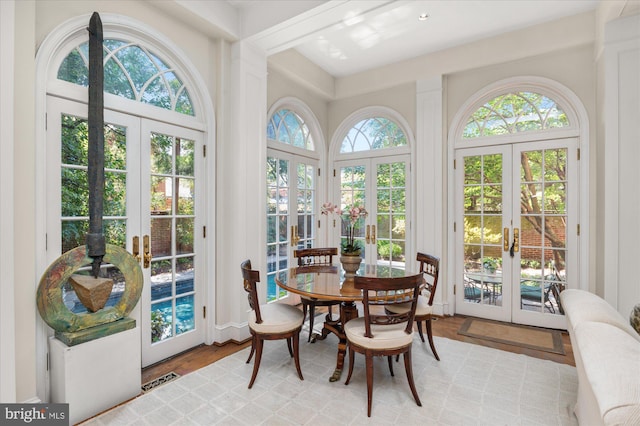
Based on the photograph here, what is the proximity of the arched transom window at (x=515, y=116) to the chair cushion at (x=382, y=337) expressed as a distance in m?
2.78

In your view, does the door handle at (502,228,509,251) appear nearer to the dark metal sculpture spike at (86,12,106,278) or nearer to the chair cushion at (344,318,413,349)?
the chair cushion at (344,318,413,349)

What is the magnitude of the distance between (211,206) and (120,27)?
158cm

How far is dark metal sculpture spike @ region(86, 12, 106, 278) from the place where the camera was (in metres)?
2.08

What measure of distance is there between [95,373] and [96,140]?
59.9 inches

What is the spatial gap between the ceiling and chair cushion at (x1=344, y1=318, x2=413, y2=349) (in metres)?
2.58

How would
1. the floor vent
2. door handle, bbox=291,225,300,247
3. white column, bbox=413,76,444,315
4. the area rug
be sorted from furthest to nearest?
door handle, bbox=291,225,300,247 < white column, bbox=413,76,444,315 < the area rug < the floor vent

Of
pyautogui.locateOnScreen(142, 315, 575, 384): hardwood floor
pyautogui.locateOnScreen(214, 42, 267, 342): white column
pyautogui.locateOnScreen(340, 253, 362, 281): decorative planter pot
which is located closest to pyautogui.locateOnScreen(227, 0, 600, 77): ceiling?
pyautogui.locateOnScreen(214, 42, 267, 342): white column

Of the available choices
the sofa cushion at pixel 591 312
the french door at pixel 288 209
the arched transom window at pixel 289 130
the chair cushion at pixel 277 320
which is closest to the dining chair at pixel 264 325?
the chair cushion at pixel 277 320

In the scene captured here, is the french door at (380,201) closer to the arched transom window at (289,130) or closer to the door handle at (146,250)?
the arched transom window at (289,130)

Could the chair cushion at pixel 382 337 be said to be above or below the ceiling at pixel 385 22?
below

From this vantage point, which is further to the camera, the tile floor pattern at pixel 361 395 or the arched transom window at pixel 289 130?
the arched transom window at pixel 289 130

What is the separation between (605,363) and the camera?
120cm

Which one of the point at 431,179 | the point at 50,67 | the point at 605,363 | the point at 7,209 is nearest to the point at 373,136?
the point at 431,179

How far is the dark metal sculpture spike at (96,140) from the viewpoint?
208 centimetres
